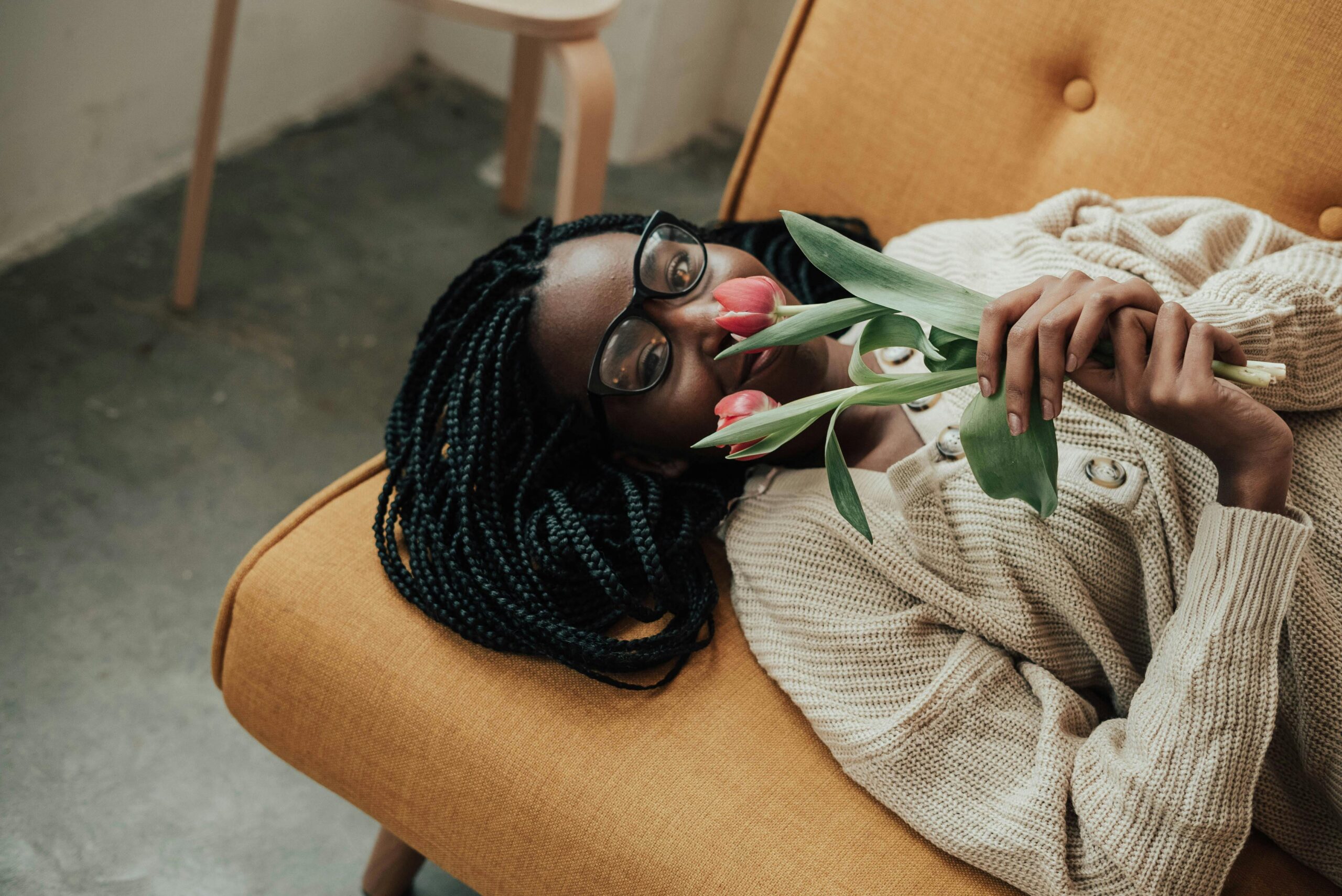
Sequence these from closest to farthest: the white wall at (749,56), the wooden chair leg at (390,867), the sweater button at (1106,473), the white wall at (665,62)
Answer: the sweater button at (1106,473)
the wooden chair leg at (390,867)
the white wall at (665,62)
the white wall at (749,56)

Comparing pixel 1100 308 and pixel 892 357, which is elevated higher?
pixel 1100 308

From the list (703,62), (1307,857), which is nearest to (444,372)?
(1307,857)

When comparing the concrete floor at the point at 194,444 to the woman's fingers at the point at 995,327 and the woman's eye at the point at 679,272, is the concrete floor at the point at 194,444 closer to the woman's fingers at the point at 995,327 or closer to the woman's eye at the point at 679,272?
the woman's eye at the point at 679,272

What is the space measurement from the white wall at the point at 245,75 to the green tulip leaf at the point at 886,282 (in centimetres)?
159

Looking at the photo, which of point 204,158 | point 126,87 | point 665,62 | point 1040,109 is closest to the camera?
point 1040,109

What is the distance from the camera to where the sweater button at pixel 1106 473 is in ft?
2.93

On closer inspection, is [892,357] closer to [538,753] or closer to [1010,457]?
[1010,457]

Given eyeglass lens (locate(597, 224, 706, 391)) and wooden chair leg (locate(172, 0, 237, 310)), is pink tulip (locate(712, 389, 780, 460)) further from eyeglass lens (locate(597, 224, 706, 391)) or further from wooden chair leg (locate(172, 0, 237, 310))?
wooden chair leg (locate(172, 0, 237, 310))

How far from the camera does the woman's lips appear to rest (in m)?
0.94

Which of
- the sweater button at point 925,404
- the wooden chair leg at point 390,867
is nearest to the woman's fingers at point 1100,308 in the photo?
the sweater button at point 925,404

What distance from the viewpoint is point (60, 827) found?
1211mm

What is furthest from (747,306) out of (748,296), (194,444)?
(194,444)

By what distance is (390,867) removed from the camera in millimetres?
1153

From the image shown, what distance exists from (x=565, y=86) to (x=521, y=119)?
51 cm
